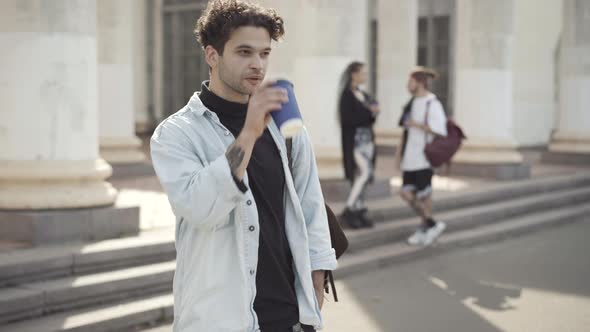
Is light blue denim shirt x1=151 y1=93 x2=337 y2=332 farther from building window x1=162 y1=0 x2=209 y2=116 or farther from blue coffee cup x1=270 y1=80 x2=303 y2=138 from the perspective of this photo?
building window x1=162 y1=0 x2=209 y2=116

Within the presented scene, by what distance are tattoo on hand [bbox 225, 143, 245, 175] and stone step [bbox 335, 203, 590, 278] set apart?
217 inches

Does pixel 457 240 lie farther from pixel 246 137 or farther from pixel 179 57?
pixel 179 57

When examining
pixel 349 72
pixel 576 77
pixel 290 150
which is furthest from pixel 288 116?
pixel 576 77

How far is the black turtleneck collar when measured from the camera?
289cm

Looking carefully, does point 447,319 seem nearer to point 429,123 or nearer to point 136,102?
point 429,123

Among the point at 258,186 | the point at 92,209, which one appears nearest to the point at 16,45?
the point at 92,209

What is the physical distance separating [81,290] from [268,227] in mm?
3512

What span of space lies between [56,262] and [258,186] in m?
3.77

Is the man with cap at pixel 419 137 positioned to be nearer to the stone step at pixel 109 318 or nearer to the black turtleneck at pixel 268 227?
the stone step at pixel 109 318

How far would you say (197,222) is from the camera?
2654 mm

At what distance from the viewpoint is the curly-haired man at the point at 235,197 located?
8.59ft

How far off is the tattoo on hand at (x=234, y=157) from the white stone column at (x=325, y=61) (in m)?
7.54

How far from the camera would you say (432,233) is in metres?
9.37

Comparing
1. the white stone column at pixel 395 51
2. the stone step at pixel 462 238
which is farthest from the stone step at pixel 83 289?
the white stone column at pixel 395 51
